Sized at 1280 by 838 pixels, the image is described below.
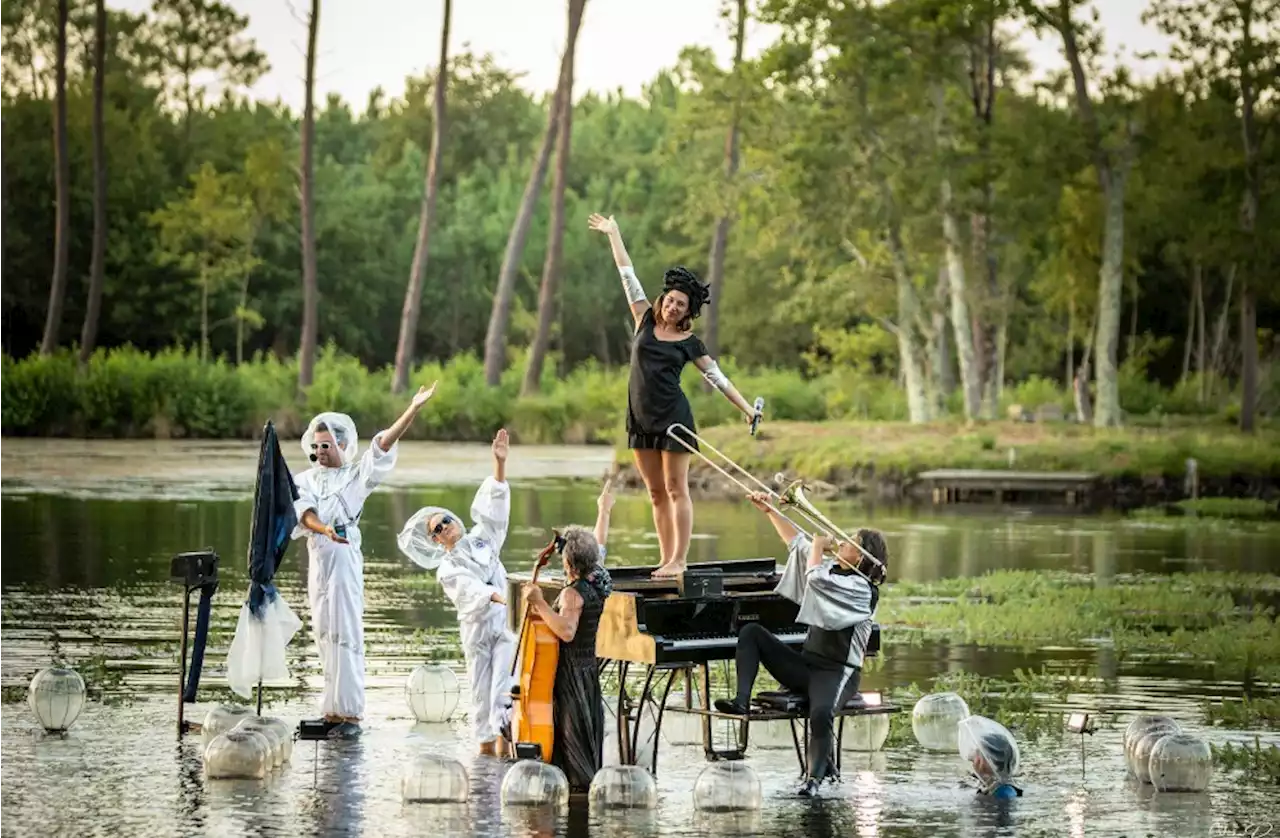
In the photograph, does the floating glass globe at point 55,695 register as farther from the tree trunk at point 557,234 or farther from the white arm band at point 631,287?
the tree trunk at point 557,234

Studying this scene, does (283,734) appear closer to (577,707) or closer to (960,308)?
(577,707)

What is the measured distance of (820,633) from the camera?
12938 mm

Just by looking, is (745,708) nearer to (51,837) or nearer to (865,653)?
(865,653)

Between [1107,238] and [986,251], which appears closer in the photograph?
[1107,238]

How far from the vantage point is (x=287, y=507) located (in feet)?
46.1

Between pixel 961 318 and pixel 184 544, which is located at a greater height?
pixel 961 318

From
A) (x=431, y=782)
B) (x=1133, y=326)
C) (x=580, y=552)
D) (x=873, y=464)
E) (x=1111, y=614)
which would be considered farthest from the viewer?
(x=1133, y=326)

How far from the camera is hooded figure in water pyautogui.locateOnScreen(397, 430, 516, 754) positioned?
45.3 feet

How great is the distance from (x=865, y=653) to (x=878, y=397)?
50767 millimetres

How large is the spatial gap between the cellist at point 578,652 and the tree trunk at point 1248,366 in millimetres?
38331

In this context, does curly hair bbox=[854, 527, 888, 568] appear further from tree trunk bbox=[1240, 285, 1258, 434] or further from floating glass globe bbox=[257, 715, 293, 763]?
tree trunk bbox=[1240, 285, 1258, 434]

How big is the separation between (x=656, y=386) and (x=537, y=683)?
6.17 ft

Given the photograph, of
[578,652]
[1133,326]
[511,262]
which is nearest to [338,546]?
[578,652]

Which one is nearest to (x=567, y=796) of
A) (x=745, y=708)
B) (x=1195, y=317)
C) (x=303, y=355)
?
(x=745, y=708)
